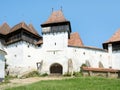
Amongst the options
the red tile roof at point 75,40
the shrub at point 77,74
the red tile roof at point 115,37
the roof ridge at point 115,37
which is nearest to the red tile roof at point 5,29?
the red tile roof at point 75,40

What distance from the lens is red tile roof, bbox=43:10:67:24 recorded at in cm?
4444

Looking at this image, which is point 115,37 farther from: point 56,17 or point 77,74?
point 56,17

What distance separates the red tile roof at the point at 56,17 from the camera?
146 ft

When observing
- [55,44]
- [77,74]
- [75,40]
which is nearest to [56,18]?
[55,44]

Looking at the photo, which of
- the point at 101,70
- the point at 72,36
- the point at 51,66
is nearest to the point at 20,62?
the point at 51,66

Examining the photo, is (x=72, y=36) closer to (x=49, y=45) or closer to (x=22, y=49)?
(x=49, y=45)

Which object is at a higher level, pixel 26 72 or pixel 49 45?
pixel 49 45

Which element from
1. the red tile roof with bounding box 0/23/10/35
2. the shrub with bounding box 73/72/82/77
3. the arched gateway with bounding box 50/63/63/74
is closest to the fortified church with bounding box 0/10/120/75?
the arched gateway with bounding box 50/63/63/74

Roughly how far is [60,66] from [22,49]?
7035 mm

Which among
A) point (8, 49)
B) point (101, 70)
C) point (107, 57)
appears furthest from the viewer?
point (8, 49)

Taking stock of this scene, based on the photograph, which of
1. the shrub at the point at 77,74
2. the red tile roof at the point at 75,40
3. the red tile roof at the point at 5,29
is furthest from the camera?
the red tile roof at the point at 5,29

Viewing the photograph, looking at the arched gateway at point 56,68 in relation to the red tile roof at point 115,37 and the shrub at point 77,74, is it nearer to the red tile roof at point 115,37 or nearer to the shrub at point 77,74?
the shrub at point 77,74

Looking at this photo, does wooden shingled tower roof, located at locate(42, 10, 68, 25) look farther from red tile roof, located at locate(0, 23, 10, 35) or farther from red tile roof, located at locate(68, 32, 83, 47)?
red tile roof, located at locate(0, 23, 10, 35)

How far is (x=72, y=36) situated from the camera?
45.0 meters
